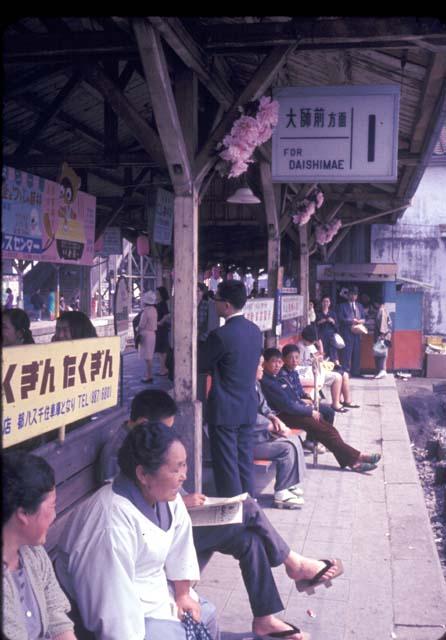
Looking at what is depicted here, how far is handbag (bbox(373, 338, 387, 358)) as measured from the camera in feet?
46.2

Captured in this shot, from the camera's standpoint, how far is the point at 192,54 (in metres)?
4.65

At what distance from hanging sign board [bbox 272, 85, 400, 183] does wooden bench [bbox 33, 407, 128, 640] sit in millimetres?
2870

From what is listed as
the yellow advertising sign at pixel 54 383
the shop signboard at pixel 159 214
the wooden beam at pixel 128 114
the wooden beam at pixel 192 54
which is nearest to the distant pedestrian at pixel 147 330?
the shop signboard at pixel 159 214

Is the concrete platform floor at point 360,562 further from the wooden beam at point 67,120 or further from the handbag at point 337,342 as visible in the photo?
the handbag at point 337,342

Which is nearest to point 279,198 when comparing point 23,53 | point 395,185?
point 395,185

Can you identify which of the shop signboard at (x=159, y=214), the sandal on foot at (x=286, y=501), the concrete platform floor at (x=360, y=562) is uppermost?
the shop signboard at (x=159, y=214)

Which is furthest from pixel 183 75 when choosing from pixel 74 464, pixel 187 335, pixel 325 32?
pixel 74 464

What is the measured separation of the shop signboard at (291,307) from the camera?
32.2 feet

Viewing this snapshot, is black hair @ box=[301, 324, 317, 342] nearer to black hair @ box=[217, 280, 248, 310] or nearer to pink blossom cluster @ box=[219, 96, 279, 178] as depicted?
black hair @ box=[217, 280, 248, 310]

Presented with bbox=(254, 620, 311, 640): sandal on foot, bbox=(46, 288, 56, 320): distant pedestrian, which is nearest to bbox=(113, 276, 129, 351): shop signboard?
bbox=(254, 620, 311, 640): sandal on foot

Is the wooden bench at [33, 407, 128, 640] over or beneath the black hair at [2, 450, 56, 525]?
beneath

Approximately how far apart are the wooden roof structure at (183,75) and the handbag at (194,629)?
2.97 meters

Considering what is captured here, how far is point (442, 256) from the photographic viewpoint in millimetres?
20328

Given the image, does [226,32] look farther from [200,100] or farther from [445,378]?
[445,378]
